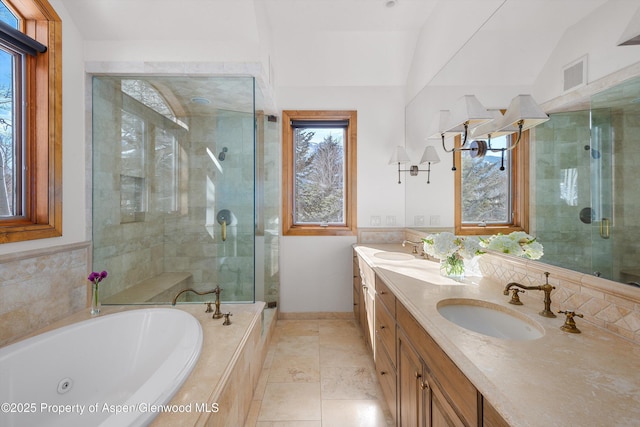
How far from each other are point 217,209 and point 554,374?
2.12m

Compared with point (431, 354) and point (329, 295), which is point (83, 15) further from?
point (329, 295)

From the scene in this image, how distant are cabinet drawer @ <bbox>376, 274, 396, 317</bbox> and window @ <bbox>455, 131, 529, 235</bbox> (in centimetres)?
64

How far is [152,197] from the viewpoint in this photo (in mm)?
2260

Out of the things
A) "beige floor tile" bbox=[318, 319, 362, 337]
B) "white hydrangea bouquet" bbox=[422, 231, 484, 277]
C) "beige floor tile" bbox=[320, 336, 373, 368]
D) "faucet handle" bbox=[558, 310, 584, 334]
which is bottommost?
"beige floor tile" bbox=[320, 336, 373, 368]

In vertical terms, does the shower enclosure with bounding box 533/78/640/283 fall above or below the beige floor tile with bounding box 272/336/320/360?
above

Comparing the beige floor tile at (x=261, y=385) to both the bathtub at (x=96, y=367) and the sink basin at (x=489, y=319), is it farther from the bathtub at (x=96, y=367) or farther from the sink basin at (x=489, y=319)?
the sink basin at (x=489, y=319)

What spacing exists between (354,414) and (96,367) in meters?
1.48

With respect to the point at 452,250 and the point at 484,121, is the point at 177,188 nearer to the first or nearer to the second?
the point at 452,250

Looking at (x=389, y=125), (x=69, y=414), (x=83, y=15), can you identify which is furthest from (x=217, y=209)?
(x=389, y=125)

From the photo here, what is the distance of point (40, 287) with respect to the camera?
1.55 meters

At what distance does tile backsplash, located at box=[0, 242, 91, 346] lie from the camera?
4.56 feet

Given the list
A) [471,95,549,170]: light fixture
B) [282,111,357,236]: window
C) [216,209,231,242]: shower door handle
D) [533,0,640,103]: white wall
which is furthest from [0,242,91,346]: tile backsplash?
[533,0,640,103]: white wall

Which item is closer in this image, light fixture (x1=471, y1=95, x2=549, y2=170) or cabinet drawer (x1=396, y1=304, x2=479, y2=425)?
cabinet drawer (x1=396, y1=304, x2=479, y2=425)

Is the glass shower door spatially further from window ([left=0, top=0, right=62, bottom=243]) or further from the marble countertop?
the marble countertop
